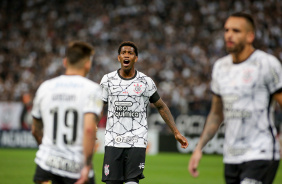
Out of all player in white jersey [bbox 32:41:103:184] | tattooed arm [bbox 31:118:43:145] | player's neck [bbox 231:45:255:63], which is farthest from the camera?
tattooed arm [bbox 31:118:43:145]

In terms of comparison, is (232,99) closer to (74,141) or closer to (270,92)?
(270,92)

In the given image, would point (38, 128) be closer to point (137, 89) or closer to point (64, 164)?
point (64, 164)

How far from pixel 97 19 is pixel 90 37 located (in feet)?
5.54

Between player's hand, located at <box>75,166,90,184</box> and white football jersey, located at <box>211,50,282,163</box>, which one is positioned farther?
white football jersey, located at <box>211,50,282,163</box>

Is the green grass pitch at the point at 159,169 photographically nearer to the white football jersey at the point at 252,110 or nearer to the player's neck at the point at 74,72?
the player's neck at the point at 74,72

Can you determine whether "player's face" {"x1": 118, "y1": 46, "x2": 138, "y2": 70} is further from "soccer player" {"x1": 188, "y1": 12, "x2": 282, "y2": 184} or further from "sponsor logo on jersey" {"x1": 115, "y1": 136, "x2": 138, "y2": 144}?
"soccer player" {"x1": 188, "y1": 12, "x2": 282, "y2": 184}

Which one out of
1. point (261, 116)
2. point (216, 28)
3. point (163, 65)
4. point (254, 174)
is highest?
point (216, 28)

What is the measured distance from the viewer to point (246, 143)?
5.31 meters

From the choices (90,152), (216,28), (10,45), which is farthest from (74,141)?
(10,45)

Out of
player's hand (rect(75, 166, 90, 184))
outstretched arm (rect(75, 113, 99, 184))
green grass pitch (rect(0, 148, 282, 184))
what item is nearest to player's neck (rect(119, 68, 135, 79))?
outstretched arm (rect(75, 113, 99, 184))

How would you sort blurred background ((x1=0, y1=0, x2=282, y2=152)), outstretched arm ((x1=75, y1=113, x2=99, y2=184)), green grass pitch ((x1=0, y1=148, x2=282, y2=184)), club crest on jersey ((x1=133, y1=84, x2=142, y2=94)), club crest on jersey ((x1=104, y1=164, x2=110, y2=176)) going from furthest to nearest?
blurred background ((x1=0, y1=0, x2=282, y2=152)), green grass pitch ((x1=0, y1=148, x2=282, y2=184)), club crest on jersey ((x1=133, y1=84, x2=142, y2=94)), club crest on jersey ((x1=104, y1=164, x2=110, y2=176)), outstretched arm ((x1=75, y1=113, x2=99, y2=184))

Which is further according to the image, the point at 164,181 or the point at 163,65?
the point at 163,65

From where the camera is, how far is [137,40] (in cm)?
2850

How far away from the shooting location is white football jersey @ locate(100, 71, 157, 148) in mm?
7949
